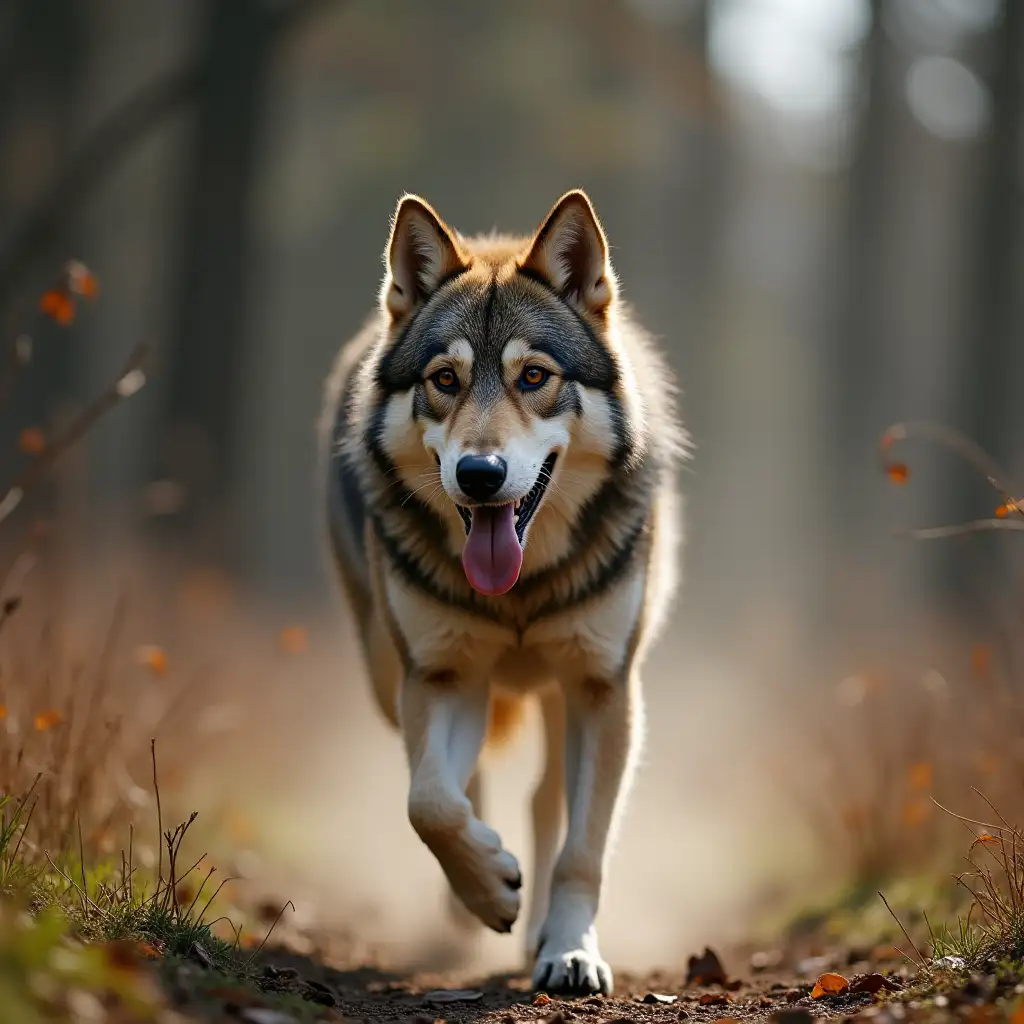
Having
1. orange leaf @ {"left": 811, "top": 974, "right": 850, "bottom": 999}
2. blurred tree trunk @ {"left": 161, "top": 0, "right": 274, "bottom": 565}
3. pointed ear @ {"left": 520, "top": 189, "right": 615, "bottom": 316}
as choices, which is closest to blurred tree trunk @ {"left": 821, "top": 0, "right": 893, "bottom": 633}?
blurred tree trunk @ {"left": 161, "top": 0, "right": 274, "bottom": 565}

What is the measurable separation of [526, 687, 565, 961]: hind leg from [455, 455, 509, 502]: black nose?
1.56 meters

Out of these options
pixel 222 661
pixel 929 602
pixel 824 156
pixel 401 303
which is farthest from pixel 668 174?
pixel 401 303

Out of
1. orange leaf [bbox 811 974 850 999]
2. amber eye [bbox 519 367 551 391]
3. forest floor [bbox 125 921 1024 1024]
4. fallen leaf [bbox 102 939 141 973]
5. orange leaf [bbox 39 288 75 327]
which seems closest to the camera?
fallen leaf [bbox 102 939 141 973]

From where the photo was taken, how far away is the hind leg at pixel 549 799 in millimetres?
5172

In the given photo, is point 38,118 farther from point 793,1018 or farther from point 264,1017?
point 793,1018

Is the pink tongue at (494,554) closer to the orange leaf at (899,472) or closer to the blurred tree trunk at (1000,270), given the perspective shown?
the orange leaf at (899,472)

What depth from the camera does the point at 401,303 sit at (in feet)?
14.5

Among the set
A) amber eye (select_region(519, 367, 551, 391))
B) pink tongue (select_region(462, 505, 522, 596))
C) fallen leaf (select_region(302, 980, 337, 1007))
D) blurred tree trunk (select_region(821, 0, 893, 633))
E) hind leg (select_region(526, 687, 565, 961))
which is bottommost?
fallen leaf (select_region(302, 980, 337, 1007))

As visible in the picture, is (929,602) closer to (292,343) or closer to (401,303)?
(401,303)

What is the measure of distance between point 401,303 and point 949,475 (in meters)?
13.1

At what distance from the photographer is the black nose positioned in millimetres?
3717

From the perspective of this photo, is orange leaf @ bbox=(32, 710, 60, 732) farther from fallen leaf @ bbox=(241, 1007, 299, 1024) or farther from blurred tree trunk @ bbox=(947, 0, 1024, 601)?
blurred tree trunk @ bbox=(947, 0, 1024, 601)

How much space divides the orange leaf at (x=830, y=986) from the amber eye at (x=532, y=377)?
184cm

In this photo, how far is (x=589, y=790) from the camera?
4.24 meters
